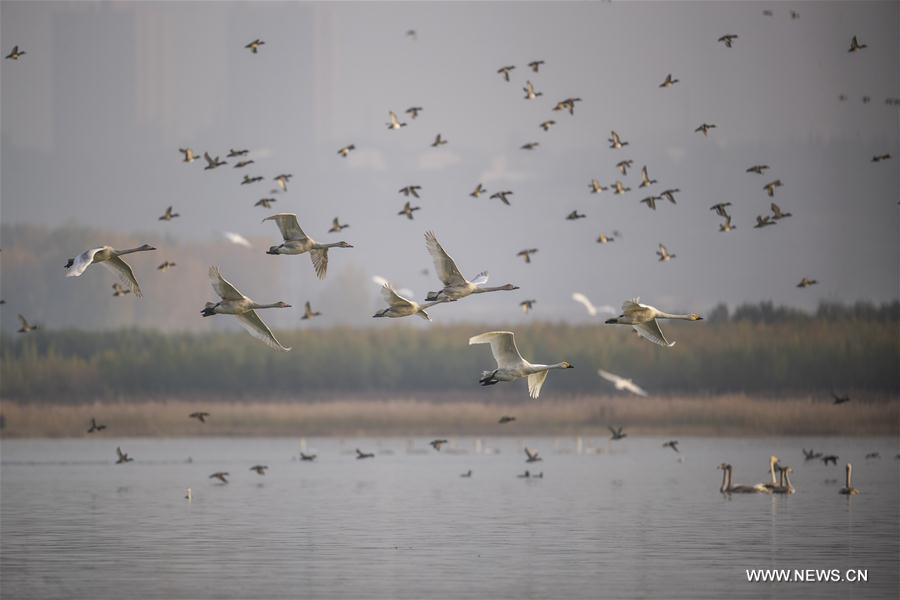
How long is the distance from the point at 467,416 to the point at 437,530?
163ft

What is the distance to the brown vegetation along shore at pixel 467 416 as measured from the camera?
260ft

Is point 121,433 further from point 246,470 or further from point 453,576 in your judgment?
point 453,576

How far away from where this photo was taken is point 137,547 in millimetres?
35625

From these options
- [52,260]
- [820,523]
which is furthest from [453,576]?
[52,260]

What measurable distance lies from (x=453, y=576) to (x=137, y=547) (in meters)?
9.24

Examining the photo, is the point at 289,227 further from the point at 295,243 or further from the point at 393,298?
the point at 393,298

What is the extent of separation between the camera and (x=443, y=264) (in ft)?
95.9

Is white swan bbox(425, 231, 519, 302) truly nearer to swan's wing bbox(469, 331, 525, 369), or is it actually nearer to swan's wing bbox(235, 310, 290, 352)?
swan's wing bbox(469, 331, 525, 369)

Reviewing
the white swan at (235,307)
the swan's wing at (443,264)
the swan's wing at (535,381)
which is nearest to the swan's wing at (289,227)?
the white swan at (235,307)

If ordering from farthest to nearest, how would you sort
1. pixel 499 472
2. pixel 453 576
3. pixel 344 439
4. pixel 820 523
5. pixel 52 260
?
pixel 52 260 < pixel 344 439 < pixel 499 472 < pixel 820 523 < pixel 453 576

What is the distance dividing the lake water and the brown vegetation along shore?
358 inches

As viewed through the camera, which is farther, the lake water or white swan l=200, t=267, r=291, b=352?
the lake water

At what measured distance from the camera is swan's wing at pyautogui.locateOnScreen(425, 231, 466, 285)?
2892 cm

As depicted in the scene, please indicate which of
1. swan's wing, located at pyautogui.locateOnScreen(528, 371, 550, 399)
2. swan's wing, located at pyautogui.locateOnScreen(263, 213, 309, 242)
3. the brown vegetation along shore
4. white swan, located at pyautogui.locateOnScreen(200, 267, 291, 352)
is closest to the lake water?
swan's wing, located at pyautogui.locateOnScreen(528, 371, 550, 399)
